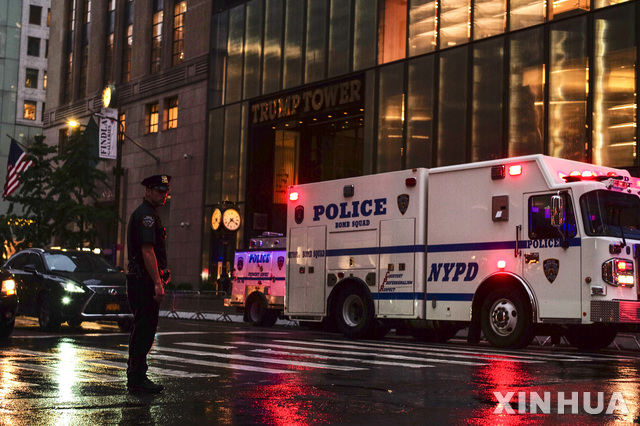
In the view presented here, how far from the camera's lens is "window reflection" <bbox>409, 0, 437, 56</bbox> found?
2897 cm

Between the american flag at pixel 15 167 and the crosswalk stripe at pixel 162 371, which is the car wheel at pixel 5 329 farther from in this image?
the american flag at pixel 15 167

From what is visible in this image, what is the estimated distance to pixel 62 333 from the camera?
1730 centimetres

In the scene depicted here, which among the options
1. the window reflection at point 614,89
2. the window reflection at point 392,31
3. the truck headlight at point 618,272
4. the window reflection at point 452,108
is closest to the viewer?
the truck headlight at point 618,272

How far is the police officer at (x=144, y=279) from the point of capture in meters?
8.14

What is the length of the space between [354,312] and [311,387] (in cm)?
978

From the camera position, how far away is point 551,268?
1466 centimetres

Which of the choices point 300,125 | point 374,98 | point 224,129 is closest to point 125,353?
point 374,98

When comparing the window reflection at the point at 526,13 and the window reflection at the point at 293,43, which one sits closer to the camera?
the window reflection at the point at 526,13

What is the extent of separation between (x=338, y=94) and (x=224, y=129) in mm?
8926

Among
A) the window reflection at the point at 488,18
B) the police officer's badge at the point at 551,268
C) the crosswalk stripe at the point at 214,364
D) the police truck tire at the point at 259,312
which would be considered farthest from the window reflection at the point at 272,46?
the crosswalk stripe at the point at 214,364

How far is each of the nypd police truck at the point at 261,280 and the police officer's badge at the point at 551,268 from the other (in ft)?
32.9

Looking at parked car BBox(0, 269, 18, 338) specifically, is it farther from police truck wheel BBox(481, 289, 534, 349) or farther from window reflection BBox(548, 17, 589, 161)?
window reflection BBox(548, 17, 589, 161)

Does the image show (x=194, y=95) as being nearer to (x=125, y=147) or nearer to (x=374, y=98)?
(x=125, y=147)

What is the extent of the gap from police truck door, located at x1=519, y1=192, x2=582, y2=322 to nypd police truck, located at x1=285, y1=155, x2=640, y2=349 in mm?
18
